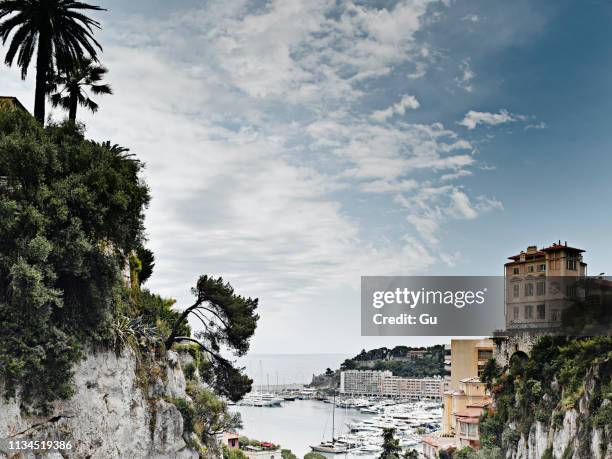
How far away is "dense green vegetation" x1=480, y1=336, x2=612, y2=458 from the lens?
88.9 feet

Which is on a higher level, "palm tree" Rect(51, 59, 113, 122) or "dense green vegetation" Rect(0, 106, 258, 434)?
"palm tree" Rect(51, 59, 113, 122)

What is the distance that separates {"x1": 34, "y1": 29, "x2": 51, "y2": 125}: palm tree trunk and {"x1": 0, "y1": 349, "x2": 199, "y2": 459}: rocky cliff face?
769 cm

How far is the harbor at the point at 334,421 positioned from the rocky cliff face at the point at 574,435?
31075mm

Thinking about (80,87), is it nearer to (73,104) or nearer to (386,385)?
(73,104)

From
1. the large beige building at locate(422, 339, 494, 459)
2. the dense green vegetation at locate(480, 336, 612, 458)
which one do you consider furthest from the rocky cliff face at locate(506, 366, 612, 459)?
the large beige building at locate(422, 339, 494, 459)

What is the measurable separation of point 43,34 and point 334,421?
315 ft

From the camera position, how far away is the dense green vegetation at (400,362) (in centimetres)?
14662

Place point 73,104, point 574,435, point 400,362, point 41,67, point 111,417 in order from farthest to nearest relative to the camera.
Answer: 1. point 400,362
2. point 574,435
3. point 73,104
4. point 41,67
5. point 111,417

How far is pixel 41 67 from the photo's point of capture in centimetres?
1811

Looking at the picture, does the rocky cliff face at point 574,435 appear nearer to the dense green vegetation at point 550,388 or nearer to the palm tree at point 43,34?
the dense green vegetation at point 550,388

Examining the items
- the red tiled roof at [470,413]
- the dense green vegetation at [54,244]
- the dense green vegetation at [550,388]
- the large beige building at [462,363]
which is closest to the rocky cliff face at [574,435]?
the dense green vegetation at [550,388]

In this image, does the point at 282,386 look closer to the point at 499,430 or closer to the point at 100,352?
the point at 499,430

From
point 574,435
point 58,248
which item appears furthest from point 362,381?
point 58,248

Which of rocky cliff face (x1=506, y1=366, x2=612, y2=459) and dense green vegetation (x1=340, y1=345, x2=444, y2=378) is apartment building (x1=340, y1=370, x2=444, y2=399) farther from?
rocky cliff face (x1=506, y1=366, x2=612, y2=459)
